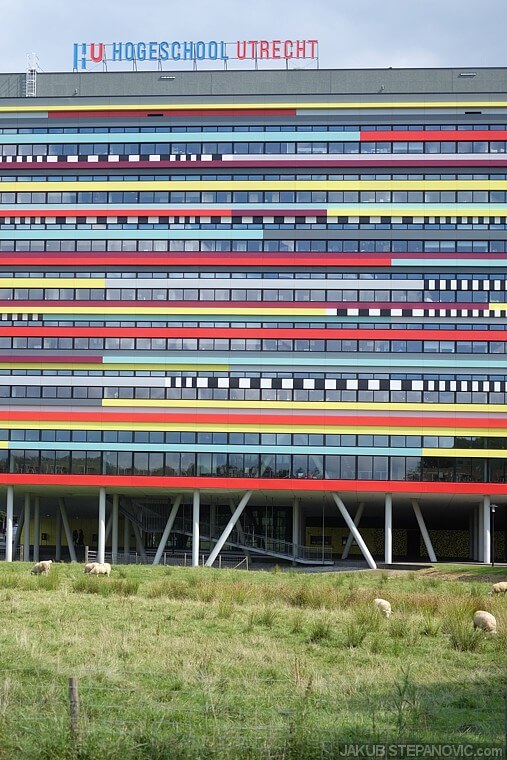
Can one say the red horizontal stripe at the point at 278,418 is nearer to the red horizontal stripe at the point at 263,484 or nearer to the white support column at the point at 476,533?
the red horizontal stripe at the point at 263,484

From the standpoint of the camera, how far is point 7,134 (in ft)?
244

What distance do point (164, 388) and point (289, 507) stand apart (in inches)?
623

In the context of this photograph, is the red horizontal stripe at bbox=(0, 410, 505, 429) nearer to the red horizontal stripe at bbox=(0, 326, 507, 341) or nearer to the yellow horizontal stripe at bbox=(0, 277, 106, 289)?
the red horizontal stripe at bbox=(0, 326, 507, 341)

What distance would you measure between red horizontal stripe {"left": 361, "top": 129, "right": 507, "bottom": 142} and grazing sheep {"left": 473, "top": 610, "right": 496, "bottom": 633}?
162 feet

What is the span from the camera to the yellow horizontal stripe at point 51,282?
7231cm

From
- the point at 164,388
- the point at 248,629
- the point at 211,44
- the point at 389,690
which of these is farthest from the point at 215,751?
the point at 211,44

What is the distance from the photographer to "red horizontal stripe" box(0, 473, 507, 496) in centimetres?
6894

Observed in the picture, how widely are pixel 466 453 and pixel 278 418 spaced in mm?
12257

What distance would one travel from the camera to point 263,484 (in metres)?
69.3

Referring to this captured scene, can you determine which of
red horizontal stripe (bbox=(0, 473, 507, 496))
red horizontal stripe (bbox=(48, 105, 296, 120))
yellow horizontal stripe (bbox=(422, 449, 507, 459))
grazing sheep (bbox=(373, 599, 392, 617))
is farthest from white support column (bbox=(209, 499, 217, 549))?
grazing sheep (bbox=(373, 599, 392, 617))

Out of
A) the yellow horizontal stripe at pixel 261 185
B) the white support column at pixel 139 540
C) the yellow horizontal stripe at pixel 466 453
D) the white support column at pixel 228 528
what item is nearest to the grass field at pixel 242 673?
the yellow horizontal stripe at pixel 466 453

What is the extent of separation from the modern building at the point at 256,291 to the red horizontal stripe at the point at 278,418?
0.46 ft

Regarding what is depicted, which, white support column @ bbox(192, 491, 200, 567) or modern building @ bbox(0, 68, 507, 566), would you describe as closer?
white support column @ bbox(192, 491, 200, 567)

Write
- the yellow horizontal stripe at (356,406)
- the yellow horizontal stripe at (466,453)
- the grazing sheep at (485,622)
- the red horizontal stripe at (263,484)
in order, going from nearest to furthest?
the grazing sheep at (485,622)
the red horizontal stripe at (263,484)
the yellow horizontal stripe at (466,453)
the yellow horizontal stripe at (356,406)
